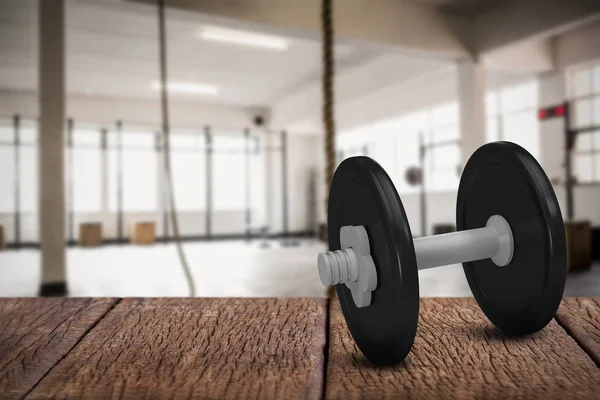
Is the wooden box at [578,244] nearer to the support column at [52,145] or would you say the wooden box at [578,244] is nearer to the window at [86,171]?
the support column at [52,145]

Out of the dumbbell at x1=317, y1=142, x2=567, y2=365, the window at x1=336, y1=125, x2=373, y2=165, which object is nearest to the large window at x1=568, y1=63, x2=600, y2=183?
the window at x1=336, y1=125, x2=373, y2=165

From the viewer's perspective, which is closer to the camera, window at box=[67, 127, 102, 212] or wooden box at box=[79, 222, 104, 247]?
wooden box at box=[79, 222, 104, 247]

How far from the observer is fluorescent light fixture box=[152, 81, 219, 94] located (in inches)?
347

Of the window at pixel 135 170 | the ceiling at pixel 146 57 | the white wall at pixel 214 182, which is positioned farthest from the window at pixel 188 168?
the ceiling at pixel 146 57

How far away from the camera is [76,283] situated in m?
5.17

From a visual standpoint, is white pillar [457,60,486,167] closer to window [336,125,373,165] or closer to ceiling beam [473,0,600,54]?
ceiling beam [473,0,600,54]

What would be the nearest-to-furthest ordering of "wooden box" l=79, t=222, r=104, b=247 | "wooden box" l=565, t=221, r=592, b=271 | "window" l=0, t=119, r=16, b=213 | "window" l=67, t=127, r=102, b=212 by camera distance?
"wooden box" l=565, t=221, r=592, b=271, "window" l=0, t=119, r=16, b=213, "wooden box" l=79, t=222, r=104, b=247, "window" l=67, t=127, r=102, b=212

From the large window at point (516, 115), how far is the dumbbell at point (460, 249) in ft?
22.3

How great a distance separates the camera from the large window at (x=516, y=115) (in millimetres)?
6777

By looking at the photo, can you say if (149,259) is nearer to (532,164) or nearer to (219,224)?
(219,224)

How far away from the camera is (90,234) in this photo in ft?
32.6

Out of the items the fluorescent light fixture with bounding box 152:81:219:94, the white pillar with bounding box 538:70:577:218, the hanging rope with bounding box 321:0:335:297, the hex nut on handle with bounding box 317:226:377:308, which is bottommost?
the hex nut on handle with bounding box 317:226:377:308

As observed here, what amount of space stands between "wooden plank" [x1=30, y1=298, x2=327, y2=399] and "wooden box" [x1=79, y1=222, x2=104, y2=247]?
33.6 feet

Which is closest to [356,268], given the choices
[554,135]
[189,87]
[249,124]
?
[554,135]
